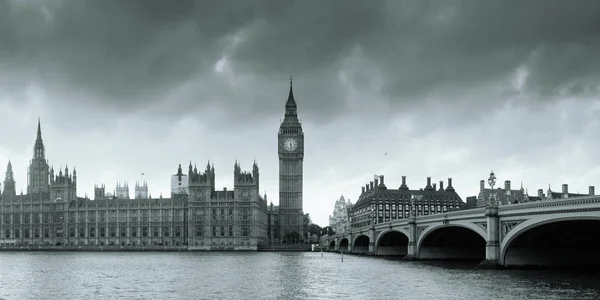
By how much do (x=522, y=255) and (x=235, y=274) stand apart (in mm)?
27861

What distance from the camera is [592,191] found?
130500mm

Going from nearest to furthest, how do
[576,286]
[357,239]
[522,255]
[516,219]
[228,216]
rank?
1. [576,286]
2. [516,219]
3. [522,255]
4. [357,239]
5. [228,216]

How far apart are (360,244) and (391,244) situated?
1280 inches

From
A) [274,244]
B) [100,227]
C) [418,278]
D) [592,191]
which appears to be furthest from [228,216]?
[418,278]

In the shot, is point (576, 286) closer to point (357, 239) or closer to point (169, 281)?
point (169, 281)

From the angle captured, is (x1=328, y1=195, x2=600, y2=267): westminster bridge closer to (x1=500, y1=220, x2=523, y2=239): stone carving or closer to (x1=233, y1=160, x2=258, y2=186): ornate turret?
(x1=500, y1=220, x2=523, y2=239): stone carving

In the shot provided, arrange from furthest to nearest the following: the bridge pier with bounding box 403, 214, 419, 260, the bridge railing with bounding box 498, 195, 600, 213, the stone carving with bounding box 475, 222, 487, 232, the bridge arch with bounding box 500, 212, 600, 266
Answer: the bridge pier with bounding box 403, 214, 419, 260
the stone carving with bounding box 475, 222, 487, 232
the bridge arch with bounding box 500, 212, 600, 266
the bridge railing with bounding box 498, 195, 600, 213

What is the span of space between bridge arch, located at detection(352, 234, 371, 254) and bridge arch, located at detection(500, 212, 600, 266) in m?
82.2

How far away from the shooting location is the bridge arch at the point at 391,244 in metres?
129

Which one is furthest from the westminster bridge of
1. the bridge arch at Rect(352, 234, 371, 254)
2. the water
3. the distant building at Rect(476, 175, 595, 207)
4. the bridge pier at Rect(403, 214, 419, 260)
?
the bridge arch at Rect(352, 234, 371, 254)

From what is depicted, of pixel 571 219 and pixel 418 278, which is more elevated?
pixel 571 219

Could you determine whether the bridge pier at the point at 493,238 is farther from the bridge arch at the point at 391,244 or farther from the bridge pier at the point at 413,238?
the bridge arch at the point at 391,244

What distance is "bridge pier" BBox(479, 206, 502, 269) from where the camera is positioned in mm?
69625

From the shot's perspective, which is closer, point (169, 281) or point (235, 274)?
point (169, 281)
